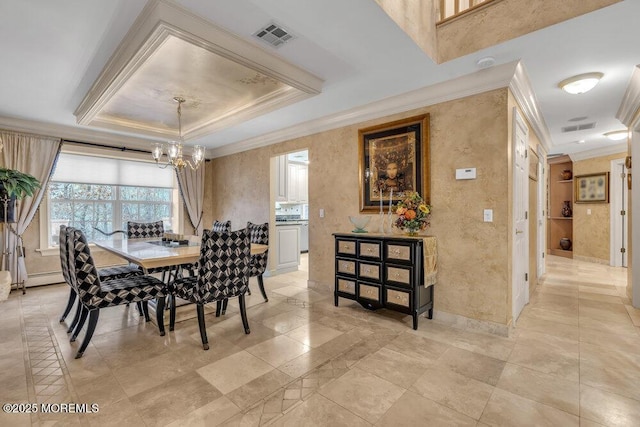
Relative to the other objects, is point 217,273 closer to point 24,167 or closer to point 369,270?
point 369,270

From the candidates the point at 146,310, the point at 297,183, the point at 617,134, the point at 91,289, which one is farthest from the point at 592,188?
the point at 91,289

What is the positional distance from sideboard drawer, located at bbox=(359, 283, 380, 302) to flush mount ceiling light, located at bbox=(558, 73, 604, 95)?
2.69 metres

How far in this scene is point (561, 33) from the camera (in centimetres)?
215

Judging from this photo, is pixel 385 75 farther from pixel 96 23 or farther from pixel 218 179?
pixel 218 179

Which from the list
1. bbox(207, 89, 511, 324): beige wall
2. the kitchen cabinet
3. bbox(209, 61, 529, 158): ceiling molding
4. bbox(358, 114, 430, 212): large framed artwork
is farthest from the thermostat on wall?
the kitchen cabinet

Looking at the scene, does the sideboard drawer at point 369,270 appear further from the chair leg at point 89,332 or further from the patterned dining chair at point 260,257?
the chair leg at point 89,332

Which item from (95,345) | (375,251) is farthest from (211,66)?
(95,345)

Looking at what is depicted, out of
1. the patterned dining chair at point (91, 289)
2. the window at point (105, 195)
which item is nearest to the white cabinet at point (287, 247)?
the window at point (105, 195)

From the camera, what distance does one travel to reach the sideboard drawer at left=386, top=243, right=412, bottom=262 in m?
2.91

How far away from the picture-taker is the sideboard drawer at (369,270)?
3143 mm

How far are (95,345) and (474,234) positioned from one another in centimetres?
351

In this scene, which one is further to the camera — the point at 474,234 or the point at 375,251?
the point at 375,251

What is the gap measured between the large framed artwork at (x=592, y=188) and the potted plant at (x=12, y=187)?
32.0 feet

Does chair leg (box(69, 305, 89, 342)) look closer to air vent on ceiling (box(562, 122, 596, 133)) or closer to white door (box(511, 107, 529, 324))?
white door (box(511, 107, 529, 324))
